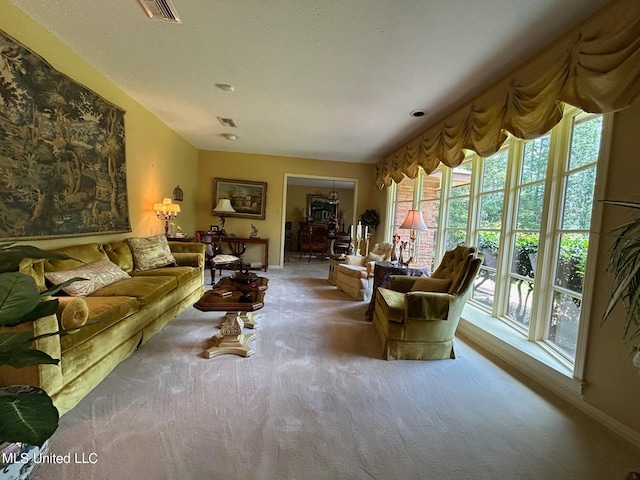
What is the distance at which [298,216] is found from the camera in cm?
968

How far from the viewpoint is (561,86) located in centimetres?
193

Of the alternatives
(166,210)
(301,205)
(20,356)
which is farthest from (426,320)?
(301,205)

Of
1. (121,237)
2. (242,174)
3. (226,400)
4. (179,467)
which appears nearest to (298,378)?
(226,400)

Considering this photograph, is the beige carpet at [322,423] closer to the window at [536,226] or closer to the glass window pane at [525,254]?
the window at [536,226]

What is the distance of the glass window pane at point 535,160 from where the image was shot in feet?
8.20

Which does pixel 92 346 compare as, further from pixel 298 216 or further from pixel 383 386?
pixel 298 216

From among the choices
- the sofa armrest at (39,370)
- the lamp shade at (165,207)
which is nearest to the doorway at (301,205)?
the lamp shade at (165,207)

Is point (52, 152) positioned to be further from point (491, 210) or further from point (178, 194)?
point (491, 210)

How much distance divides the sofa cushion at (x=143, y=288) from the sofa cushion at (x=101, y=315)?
0.42 ft

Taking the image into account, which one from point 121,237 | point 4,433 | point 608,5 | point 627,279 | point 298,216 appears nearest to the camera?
point 4,433

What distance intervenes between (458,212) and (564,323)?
186cm

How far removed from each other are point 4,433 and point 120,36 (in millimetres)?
2837

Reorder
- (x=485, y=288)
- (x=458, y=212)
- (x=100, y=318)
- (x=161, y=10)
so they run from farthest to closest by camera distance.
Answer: (x=458, y=212)
(x=485, y=288)
(x=161, y=10)
(x=100, y=318)

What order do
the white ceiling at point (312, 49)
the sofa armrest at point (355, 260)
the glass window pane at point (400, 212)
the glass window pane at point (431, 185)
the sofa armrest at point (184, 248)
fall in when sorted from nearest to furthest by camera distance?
the white ceiling at point (312, 49) → the sofa armrest at point (184, 248) → the glass window pane at point (431, 185) → the sofa armrest at point (355, 260) → the glass window pane at point (400, 212)
